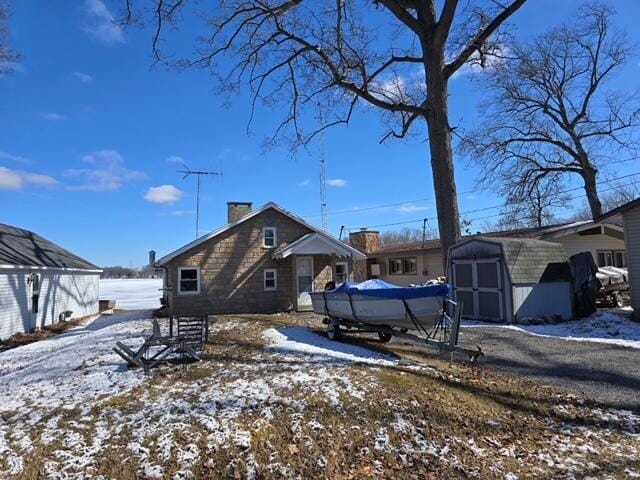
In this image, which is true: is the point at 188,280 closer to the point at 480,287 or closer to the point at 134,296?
the point at 480,287

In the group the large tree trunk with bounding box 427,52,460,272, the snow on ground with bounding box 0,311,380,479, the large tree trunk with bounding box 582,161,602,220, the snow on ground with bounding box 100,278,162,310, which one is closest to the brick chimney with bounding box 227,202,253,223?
the snow on ground with bounding box 100,278,162,310

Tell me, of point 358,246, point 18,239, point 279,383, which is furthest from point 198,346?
point 358,246

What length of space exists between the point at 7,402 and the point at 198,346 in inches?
122

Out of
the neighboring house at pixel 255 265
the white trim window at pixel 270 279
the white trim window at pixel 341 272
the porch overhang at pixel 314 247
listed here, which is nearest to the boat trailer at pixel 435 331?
the porch overhang at pixel 314 247

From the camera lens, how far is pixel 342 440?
4.87 meters

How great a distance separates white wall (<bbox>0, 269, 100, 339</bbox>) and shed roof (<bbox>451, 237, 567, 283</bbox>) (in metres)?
15.5

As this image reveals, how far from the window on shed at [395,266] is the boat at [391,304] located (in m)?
20.0

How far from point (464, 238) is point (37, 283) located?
1886 centimetres

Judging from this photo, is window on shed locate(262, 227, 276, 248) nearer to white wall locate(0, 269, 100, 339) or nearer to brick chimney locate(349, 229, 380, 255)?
white wall locate(0, 269, 100, 339)

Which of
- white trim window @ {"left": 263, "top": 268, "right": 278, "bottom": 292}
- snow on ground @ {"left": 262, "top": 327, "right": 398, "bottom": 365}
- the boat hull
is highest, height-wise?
white trim window @ {"left": 263, "top": 268, "right": 278, "bottom": 292}

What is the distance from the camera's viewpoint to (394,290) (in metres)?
8.73

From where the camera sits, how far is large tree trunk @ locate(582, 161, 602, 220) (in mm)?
27202

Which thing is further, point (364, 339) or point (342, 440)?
point (364, 339)

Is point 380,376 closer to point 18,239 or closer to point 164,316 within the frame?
point 164,316
